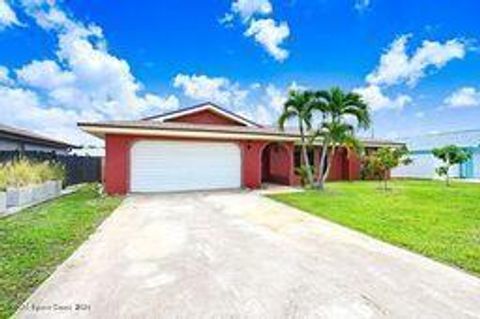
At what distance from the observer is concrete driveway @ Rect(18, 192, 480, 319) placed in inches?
172

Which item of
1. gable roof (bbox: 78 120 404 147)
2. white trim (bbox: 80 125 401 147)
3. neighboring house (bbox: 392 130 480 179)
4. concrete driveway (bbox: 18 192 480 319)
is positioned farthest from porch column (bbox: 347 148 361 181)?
concrete driveway (bbox: 18 192 480 319)

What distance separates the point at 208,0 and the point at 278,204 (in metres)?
9.41

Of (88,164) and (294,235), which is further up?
(88,164)

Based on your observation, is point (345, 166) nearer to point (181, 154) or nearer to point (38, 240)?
point (181, 154)

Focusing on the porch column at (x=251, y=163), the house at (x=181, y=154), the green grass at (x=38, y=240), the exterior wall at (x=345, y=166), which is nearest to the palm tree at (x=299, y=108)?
the house at (x=181, y=154)

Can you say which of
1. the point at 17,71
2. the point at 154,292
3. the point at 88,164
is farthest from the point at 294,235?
the point at 17,71

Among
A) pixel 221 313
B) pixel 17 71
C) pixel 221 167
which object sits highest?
pixel 17 71

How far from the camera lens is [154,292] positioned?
4.85 metres

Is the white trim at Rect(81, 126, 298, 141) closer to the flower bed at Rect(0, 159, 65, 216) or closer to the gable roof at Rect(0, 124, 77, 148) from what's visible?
the flower bed at Rect(0, 159, 65, 216)

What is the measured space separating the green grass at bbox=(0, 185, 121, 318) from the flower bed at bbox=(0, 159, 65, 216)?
2.47 ft

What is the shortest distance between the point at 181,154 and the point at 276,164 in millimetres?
6947

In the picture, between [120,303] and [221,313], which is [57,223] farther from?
[221,313]

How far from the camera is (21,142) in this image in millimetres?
20297

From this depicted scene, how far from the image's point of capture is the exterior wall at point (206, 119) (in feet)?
68.2
